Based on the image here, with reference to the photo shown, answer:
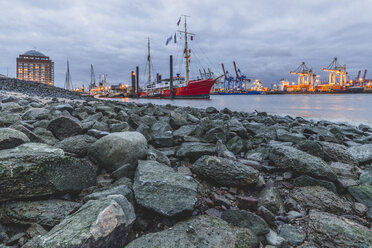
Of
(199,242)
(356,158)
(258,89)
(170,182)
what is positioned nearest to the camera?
(199,242)

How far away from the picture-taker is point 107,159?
2223 mm

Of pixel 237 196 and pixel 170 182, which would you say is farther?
pixel 237 196

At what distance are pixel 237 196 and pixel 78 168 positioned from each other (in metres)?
1.51

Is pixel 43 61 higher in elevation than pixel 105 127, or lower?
higher

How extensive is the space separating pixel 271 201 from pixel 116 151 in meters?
1.64

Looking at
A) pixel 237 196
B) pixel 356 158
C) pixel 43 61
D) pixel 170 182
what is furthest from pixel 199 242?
pixel 43 61

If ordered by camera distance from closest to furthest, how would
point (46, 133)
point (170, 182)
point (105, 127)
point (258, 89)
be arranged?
point (170, 182) < point (46, 133) < point (105, 127) < point (258, 89)

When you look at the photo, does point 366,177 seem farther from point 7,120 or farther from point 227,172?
point 7,120

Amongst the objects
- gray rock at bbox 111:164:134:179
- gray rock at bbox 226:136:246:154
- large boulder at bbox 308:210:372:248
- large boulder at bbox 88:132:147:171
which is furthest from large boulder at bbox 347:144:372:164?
gray rock at bbox 111:164:134:179

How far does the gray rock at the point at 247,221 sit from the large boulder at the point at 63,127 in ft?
8.17

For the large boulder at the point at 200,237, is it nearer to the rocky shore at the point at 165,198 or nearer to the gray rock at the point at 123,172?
the rocky shore at the point at 165,198

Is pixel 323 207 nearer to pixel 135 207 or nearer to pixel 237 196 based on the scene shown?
pixel 237 196

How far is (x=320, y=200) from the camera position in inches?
80.1

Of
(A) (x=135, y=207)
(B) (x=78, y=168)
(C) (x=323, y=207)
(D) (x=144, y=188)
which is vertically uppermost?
(B) (x=78, y=168)
